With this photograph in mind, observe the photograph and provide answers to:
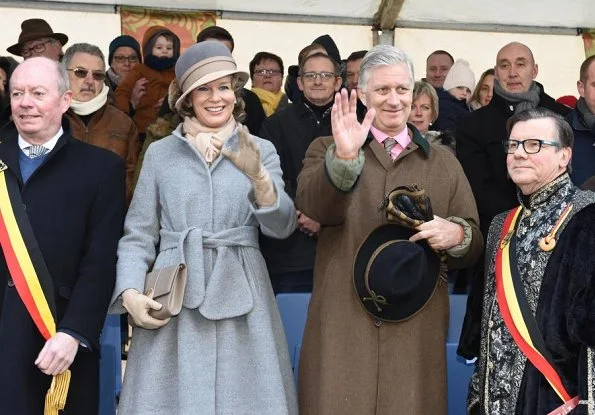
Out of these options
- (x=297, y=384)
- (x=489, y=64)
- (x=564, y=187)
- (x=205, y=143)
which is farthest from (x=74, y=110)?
(x=489, y=64)

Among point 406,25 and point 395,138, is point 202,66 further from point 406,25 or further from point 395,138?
point 406,25

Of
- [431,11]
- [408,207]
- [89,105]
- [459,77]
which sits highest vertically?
[431,11]

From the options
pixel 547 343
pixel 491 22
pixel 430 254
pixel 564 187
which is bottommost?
pixel 547 343

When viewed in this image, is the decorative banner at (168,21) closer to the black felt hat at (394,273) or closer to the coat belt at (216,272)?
the coat belt at (216,272)

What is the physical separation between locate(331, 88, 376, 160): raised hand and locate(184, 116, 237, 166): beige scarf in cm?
60

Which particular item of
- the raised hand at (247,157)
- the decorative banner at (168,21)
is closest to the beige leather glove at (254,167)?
the raised hand at (247,157)

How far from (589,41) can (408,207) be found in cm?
592

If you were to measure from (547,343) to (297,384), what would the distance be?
109cm

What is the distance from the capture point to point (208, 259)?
13.4 feet

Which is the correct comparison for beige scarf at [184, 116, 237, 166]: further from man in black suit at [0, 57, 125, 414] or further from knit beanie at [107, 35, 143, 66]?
knit beanie at [107, 35, 143, 66]

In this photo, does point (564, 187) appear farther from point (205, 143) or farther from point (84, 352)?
point (84, 352)

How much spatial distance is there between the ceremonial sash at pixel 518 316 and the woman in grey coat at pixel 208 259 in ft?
2.80

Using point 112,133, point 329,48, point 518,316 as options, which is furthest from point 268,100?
point 518,316

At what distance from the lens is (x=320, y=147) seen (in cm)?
423
